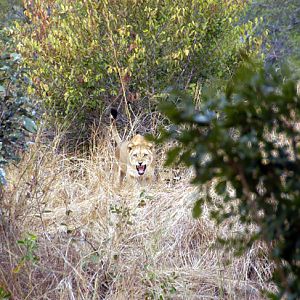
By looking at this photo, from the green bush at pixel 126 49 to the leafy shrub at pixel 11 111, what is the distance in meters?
3.23

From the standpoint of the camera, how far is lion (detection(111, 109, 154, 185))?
323 inches

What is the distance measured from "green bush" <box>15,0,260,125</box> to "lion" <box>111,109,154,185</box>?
542 mm

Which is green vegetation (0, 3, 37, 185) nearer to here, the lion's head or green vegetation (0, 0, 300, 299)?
green vegetation (0, 0, 300, 299)

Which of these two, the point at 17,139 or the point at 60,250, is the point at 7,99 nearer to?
the point at 17,139

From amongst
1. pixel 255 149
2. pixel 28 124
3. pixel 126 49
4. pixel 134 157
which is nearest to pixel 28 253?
pixel 28 124

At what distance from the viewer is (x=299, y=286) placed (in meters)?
1.67

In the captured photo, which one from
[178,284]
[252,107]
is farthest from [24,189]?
[252,107]

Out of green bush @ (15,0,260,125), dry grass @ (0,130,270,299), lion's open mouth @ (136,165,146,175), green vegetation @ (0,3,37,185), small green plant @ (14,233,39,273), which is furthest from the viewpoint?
green bush @ (15,0,260,125)

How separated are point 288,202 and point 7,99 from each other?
3.65m

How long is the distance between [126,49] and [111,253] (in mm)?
4258

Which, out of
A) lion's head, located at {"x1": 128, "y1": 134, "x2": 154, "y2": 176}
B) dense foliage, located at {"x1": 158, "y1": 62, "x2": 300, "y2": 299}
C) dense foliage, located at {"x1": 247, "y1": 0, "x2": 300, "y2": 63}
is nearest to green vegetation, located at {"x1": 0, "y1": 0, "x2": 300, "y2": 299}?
dense foliage, located at {"x1": 158, "y1": 62, "x2": 300, "y2": 299}

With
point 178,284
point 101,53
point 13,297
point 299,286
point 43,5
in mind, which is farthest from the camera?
point 43,5

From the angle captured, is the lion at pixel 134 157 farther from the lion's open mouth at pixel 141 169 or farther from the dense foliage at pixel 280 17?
the dense foliage at pixel 280 17

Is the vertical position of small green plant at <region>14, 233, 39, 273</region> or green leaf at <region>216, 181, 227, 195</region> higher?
green leaf at <region>216, 181, 227, 195</region>
